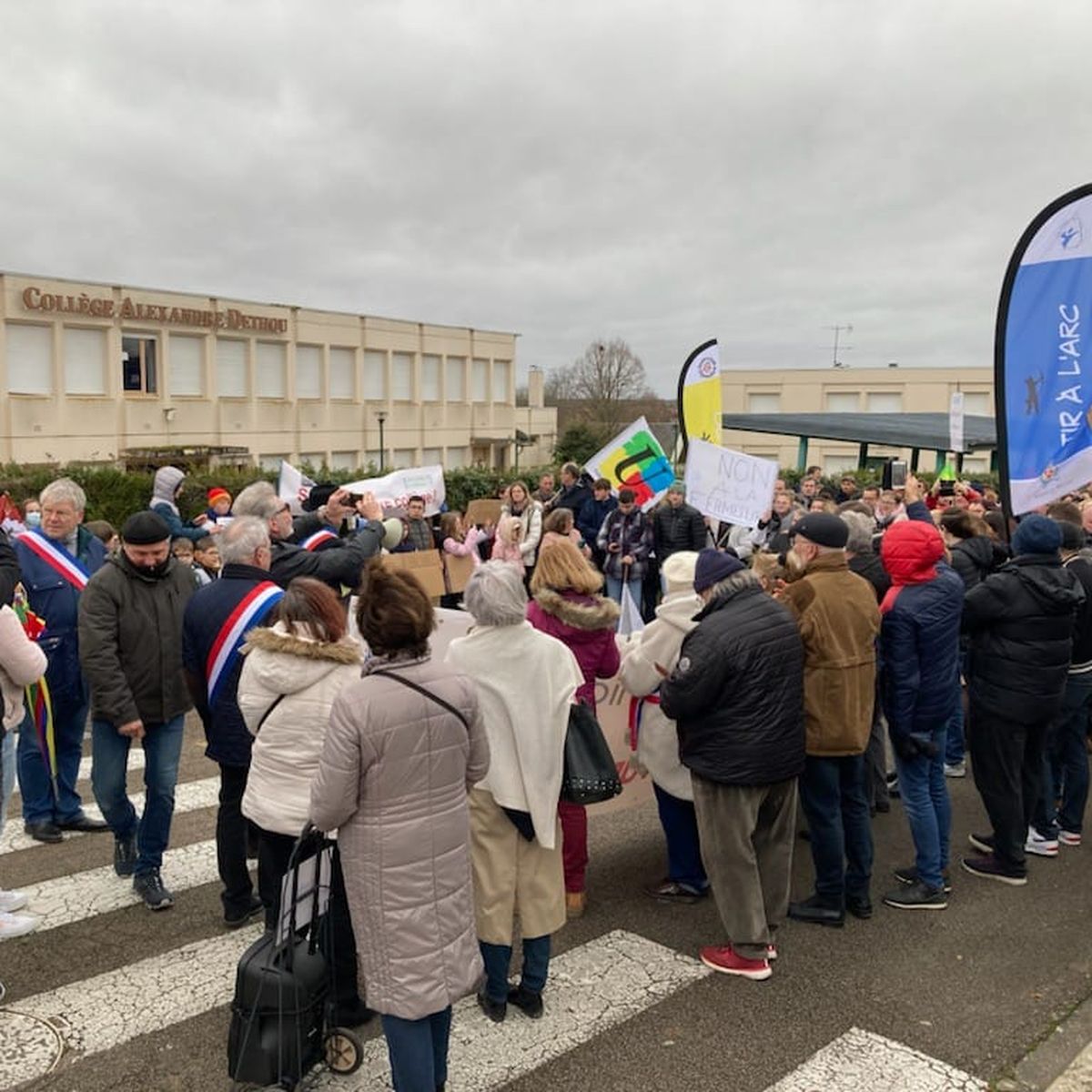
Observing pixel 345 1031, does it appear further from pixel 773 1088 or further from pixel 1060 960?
pixel 1060 960

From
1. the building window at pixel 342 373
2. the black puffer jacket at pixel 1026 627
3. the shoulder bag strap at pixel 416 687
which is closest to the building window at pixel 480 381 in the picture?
the building window at pixel 342 373

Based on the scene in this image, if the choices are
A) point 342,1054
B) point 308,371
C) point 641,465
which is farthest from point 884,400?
point 342,1054

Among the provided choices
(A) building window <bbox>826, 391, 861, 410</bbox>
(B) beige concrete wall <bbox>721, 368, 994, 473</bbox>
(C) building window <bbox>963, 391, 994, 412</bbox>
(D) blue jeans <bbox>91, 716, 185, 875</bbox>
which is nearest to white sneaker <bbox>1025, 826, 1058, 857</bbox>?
(D) blue jeans <bbox>91, 716, 185, 875</bbox>

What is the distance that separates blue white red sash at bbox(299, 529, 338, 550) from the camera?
20.9 feet

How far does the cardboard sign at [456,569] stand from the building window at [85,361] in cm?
2631

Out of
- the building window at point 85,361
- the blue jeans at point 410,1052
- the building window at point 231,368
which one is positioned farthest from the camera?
the building window at point 231,368

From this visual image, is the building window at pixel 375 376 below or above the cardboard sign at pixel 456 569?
above

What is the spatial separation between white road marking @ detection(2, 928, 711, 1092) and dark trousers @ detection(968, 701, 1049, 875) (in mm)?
1947

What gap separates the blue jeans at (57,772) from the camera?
5.83m

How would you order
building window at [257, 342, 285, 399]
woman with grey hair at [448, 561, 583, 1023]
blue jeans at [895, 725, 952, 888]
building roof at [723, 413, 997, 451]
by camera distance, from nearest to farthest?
woman with grey hair at [448, 561, 583, 1023] → blue jeans at [895, 725, 952, 888] → building roof at [723, 413, 997, 451] → building window at [257, 342, 285, 399]

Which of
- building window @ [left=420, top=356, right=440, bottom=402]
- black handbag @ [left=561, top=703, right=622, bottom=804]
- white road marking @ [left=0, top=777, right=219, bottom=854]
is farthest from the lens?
building window @ [left=420, top=356, right=440, bottom=402]

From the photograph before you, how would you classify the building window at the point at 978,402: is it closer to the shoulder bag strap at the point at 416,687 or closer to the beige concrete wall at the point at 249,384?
the beige concrete wall at the point at 249,384

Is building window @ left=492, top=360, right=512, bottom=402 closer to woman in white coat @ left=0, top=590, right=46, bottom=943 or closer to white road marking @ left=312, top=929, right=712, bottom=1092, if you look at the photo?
woman in white coat @ left=0, top=590, right=46, bottom=943

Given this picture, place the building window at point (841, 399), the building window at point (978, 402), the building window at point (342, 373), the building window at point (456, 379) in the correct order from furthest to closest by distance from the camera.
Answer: the building window at point (841, 399), the building window at point (978, 402), the building window at point (456, 379), the building window at point (342, 373)
